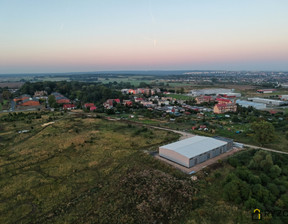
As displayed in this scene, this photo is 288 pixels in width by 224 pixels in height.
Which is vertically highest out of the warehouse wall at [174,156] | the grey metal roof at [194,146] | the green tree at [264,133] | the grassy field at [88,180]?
the green tree at [264,133]

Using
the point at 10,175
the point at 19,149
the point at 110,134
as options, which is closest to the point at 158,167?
the point at 110,134

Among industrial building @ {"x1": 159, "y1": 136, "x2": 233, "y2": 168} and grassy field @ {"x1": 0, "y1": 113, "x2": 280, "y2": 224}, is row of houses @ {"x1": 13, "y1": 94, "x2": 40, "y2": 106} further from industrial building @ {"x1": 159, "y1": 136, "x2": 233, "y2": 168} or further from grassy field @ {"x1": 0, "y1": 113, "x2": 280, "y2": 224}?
industrial building @ {"x1": 159, "y1": 136, "x2": 233, "y2": 168}

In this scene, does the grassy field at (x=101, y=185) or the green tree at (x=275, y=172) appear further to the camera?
the green tree at (x=275, y=172)

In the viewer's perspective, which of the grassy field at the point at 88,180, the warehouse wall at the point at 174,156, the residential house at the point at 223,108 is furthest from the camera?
the residential house at the point at 223,108

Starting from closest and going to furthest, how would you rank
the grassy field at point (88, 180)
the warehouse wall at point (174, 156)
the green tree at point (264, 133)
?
the grassy field at point (88, 180), the warehouse wall at point (174, 156), the green tree at point (264, 133)

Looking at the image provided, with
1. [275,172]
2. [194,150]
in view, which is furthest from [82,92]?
[275,172]

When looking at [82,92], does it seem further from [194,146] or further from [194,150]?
[194,150]

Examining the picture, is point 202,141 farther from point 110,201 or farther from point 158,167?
point 110,201

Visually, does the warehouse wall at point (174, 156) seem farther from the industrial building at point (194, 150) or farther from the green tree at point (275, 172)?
the green tree at point (275, 172)

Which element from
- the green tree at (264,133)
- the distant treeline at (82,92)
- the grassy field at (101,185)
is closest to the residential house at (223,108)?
the green tree at (264,133)
